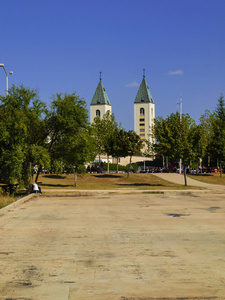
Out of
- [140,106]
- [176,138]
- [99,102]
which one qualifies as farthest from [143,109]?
[176,138]

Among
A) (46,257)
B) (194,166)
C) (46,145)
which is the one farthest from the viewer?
(194,166)

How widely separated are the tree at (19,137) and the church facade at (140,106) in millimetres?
149883

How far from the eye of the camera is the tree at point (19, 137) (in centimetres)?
2916

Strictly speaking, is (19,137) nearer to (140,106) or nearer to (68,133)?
(68,133)

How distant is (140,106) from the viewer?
187 meters

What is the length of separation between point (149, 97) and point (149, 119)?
9.95m

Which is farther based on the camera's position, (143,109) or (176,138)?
(143,109)

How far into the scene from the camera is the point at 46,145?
34.7 m

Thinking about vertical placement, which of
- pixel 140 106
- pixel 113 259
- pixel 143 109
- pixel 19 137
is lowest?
pixel 113 259

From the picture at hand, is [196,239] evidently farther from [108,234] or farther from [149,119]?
[149,119]

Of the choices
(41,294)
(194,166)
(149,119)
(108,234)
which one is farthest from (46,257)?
(149,119)

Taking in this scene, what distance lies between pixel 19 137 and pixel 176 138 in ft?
59.2

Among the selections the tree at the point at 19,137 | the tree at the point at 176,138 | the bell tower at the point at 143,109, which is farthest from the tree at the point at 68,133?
the bell tower at the point at 143,109

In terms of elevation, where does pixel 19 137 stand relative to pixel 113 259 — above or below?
above
